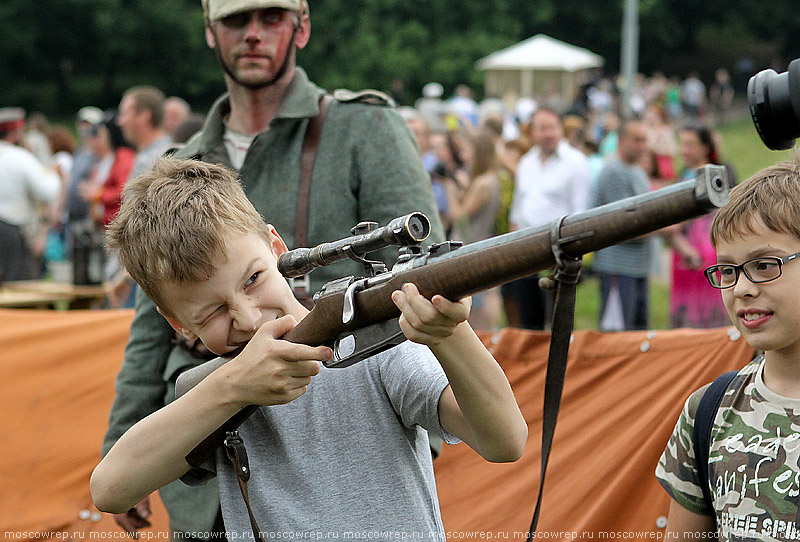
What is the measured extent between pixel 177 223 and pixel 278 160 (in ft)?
4.03

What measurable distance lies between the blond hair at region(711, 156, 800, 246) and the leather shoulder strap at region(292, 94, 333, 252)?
59.1 inches

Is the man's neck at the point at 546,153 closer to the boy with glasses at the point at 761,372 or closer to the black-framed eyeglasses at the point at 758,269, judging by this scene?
the boy with glasses at the point at 761,372

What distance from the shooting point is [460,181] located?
12273 millimetres

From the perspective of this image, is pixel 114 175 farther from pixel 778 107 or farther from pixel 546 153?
pixel 778 107

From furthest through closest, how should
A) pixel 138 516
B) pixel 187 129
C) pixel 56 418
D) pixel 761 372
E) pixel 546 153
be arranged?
pixel 546 153
pixel 187 129
pixel 56 418
pixel 138 516
pixel 761 372

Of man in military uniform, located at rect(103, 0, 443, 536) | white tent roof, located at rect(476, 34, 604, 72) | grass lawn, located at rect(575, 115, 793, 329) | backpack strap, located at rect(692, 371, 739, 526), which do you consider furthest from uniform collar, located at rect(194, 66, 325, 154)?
white tent roof, located at rect(476, 34, 604, 72)

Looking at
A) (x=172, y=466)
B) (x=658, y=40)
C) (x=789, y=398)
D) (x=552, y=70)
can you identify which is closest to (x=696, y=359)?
(x=789, y=398)

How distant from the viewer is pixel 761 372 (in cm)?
261

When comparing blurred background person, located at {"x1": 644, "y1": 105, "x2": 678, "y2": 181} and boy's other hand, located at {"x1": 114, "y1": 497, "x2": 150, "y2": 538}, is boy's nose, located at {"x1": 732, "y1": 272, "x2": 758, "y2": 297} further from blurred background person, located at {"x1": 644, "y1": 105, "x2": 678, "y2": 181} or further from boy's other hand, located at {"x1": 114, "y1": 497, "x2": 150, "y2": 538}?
blurred background person, located at {"x1": 644, "y1": 105, "x2": 678, "y2": 181}

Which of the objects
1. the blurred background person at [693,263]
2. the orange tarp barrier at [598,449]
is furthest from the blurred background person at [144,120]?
the orange tarp barrier at [598,449]

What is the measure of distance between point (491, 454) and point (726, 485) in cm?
68

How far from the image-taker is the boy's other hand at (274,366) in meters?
2.29

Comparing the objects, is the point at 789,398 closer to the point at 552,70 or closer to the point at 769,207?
the point at 769,207

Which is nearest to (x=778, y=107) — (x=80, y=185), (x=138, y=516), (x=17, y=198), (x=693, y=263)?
(x=138, y=516)
